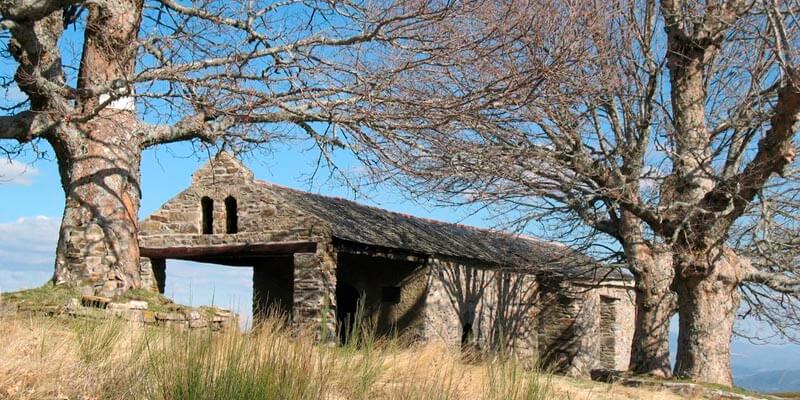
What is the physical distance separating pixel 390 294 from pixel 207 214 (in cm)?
437

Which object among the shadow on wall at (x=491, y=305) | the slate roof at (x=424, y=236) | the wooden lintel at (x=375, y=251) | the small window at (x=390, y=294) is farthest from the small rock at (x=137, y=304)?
the shadow on wall at (x=491, y=305)

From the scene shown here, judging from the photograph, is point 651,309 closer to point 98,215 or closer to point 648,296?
point 648,296

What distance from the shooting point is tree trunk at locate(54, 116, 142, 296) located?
1147cm

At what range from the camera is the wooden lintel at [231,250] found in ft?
55.0

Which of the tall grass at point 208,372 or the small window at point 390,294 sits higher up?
the small window at point 390,294

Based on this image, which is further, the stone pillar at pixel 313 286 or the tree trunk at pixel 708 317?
the stone pillar at pixel 313 286

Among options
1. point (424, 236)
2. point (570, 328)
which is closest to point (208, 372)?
point (424, 236)

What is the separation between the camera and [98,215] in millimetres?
11562

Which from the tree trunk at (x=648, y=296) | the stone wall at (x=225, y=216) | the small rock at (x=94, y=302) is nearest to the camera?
the small rock at (x=94, y=302)

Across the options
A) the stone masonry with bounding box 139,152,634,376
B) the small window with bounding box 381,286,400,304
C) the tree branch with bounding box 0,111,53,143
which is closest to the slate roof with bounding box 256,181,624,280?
the stone masonry with bounding box 139,152,634,376

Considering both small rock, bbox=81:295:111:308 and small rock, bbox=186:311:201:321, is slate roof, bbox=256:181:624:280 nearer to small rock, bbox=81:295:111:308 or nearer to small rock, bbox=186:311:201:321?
small rock, bbox=186:311:201:321

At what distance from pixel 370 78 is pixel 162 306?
427 centimetres

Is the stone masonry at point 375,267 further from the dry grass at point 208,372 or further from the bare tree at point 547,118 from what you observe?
the dry grass at point 208,372

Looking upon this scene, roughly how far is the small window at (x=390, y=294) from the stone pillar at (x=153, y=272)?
4794 millimetres
